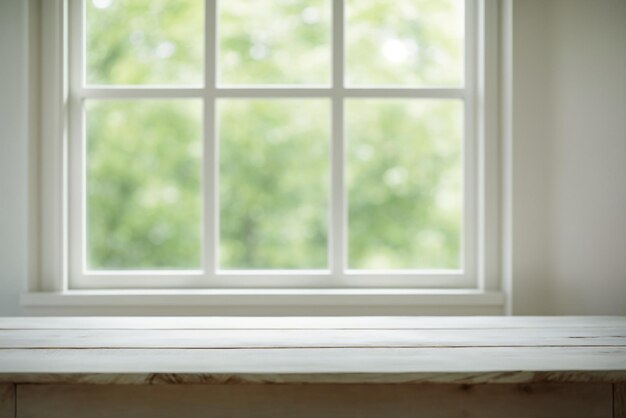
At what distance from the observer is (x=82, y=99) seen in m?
2.38

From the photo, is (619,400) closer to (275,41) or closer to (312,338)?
(312,338)

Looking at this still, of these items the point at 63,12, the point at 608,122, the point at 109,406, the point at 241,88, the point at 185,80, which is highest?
the point at 185,80

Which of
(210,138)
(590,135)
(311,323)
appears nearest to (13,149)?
(210,138)

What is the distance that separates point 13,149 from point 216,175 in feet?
2.65

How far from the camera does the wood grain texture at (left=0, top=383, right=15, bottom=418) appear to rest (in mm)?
1372

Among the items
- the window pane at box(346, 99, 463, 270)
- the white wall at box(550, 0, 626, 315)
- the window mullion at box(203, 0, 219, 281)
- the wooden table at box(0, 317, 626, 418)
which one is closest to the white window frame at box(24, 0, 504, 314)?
the window mullion at box(203, 0, 219, 281)

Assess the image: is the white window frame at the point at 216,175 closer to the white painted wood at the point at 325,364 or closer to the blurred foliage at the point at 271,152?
the white painted wood at the point at 325,364

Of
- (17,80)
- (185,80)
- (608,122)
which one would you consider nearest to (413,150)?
(185,80)

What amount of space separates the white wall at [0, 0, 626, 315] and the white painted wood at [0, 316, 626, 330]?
288 mm

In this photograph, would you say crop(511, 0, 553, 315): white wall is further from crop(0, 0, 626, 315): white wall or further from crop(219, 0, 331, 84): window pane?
crop(219, 0, 331, 84): window pane

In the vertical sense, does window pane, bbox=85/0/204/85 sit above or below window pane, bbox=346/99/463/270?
above

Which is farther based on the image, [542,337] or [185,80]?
[185,80]

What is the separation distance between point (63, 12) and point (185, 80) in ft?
16.7

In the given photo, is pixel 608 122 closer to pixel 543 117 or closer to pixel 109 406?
pixel 543 117
